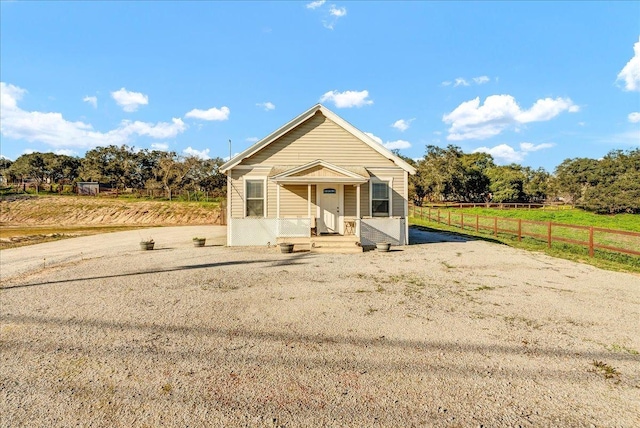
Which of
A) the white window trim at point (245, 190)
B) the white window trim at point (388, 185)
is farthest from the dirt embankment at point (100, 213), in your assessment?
the white window trim at point (388, 185)

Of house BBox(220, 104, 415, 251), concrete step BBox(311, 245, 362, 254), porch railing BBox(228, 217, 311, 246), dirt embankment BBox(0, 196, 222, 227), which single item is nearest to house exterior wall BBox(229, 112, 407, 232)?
house BBox(220, 104, 415, 251)

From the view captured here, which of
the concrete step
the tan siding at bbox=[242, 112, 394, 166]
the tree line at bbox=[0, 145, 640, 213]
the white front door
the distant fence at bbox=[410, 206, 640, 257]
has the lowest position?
the concrete step

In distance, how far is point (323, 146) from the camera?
14258 mm

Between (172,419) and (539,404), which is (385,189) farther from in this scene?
(172,419)

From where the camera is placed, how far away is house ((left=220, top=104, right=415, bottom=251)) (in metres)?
13.3

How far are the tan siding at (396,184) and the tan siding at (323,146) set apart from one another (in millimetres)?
317

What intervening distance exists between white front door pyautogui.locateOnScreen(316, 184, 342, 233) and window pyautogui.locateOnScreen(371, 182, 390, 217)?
1481mm

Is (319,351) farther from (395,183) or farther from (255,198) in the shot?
(395,183)

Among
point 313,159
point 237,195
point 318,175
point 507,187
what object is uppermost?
point 507,187

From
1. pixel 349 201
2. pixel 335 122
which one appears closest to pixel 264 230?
pixel 349 201

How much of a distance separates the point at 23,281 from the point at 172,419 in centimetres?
766

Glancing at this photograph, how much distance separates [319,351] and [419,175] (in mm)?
62501

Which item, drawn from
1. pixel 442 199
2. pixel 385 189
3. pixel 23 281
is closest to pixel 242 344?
pixel 23 281

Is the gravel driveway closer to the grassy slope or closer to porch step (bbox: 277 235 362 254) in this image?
porch step (bbox: 277 235 362 254)
